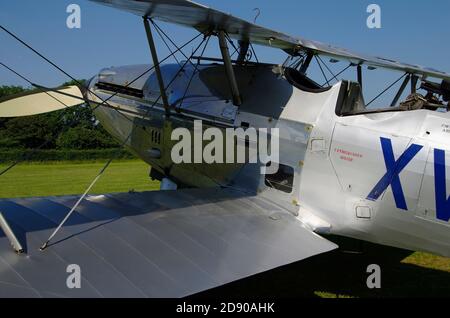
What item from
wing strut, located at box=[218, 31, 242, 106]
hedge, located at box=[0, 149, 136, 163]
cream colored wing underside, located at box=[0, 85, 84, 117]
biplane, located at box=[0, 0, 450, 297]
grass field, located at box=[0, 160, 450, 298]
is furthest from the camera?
hedge, located at box=[0, 149, 136, 163]

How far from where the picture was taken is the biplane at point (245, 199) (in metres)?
3.22

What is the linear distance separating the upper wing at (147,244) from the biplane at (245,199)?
0.04 feet

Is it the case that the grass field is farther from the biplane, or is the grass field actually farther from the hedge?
the hedge

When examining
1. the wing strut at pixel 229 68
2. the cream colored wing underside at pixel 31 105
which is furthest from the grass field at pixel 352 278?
the cream colored wing underside at pixel 31 105

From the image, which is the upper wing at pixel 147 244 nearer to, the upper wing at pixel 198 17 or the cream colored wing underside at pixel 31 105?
the upper wing at pixel 198 17

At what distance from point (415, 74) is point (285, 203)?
9.93ft

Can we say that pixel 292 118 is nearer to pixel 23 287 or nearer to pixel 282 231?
pixel 282 231

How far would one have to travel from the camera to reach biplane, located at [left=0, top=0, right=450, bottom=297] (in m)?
3.22

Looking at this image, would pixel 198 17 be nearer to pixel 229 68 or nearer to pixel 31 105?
pixel 229 68

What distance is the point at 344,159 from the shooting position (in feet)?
13.9

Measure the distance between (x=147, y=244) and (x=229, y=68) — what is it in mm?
2046

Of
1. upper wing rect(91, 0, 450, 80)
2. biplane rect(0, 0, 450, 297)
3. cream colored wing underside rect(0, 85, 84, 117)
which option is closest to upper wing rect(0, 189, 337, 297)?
biplane rect(0, 0, 450, 297)

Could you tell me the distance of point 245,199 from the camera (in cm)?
483

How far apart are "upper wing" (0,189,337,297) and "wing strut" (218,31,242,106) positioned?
43.6 inches
